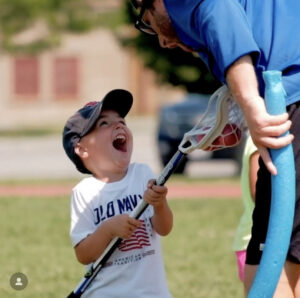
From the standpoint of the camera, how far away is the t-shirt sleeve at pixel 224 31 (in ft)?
12.6

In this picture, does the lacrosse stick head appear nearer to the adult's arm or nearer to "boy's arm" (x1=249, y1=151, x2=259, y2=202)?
the adult's arm

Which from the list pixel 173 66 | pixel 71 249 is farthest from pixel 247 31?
pixel 173 66

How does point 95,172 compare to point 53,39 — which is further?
point 53,39

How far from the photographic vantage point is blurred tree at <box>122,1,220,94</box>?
69.6ft

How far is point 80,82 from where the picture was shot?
4434 cm

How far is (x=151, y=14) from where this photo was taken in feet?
13.6

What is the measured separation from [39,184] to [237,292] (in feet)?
28.5

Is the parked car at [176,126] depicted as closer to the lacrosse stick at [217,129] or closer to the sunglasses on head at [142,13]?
the lacrosse stick at [217,129]

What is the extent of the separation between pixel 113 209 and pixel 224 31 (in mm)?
1287

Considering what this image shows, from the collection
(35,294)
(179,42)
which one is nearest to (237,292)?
(35,294)

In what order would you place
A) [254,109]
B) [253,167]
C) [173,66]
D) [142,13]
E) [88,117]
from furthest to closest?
1. [173,66]
2. [253,167]
3. [88,117]
4. [142,13]
5. [254,109]

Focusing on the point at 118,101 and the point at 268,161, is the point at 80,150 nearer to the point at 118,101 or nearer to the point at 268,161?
the point at 118,101

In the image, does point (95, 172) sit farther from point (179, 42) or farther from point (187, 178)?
point (187, 178)

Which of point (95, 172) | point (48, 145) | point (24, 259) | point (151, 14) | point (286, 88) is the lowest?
point (48, 145)
